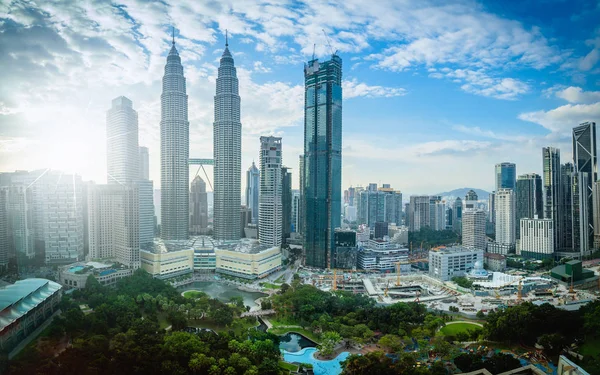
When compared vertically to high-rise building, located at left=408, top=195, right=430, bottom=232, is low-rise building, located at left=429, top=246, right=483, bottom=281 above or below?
below

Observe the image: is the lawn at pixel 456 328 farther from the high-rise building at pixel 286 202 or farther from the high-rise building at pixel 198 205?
the high-rise building at pixel 198 205

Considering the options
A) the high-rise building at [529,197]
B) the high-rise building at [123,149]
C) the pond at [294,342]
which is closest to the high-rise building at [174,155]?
the high-rise building at [123,149]

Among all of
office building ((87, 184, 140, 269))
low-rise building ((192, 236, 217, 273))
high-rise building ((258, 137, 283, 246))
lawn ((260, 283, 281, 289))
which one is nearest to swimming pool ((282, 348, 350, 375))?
lawn ((260, 283, 281, 289))

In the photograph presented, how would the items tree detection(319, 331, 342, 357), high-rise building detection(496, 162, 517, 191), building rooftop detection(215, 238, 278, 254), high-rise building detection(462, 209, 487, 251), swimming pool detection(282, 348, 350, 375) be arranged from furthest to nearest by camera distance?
1. high-rise building detection(496, 162, 517, 191)
2. high-rise building detection(462, 209, 487, 251)
3. building rooftop detection(215, 238, 278, 254)
4. tree detection(319, 331, 342, 357)
5. swimming pool detection(282, 348, 350, 375)

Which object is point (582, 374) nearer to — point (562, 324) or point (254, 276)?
point (562, 324)

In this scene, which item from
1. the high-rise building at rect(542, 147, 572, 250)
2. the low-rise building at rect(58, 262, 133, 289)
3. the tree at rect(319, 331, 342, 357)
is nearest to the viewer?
the tree at rect(319, 331, 342, 357)

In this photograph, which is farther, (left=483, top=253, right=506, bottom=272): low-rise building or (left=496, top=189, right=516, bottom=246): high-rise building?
(left=496, top=189, right=516, bottom=246): high-rise building

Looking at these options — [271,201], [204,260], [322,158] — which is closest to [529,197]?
[322,158]

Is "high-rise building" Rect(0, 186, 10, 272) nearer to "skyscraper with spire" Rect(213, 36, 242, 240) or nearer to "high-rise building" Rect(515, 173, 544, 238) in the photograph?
"skyscraper with spire" Rect(213, 36, 242, 240)
